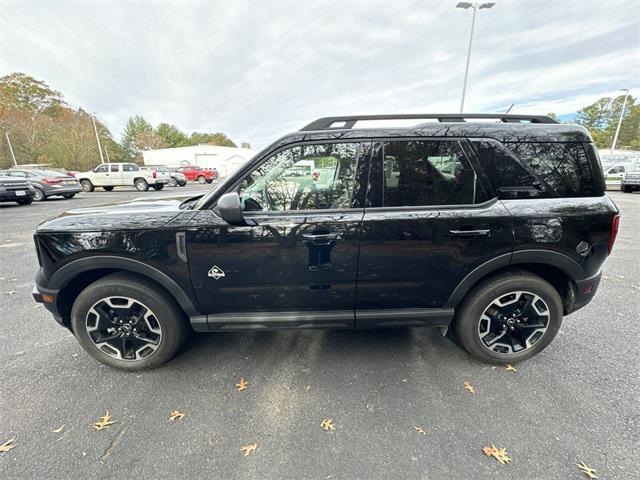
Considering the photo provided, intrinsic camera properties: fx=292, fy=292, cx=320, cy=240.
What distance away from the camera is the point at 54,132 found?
34.6 meters

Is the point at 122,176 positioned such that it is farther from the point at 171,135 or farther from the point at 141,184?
the point at 171,135

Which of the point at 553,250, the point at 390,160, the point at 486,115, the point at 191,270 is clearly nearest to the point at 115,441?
the point at 191,270

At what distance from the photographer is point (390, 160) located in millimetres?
2172

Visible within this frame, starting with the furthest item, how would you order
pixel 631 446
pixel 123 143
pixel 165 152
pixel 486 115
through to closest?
pixel 123 143 → pixel 165 152 → pixel 486 115 → pixel 631 446

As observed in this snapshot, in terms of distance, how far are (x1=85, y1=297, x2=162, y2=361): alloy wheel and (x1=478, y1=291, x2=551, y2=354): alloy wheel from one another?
2718mm

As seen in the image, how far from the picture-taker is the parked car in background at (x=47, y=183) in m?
12.8

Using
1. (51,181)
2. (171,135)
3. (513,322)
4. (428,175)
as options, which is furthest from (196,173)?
(171,135)

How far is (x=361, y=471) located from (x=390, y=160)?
1985 millimetres

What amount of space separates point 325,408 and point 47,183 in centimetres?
1654

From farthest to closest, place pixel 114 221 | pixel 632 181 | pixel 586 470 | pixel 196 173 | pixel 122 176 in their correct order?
pixel 196 173 < pixel 122 176 < pixel 632 181 < pixel 114 221 < pixel 586 470

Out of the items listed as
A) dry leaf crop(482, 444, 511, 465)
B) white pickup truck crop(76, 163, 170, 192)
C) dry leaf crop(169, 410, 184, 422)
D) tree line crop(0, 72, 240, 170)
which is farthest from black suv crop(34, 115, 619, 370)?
tree line crop(0, 72, 240, 170)

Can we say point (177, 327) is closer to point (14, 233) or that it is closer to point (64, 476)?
point (64, 476)

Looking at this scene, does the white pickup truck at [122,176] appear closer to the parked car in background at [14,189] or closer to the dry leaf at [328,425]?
the parked car in background at [14,189]

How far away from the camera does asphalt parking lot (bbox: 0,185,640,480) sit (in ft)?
5.53
